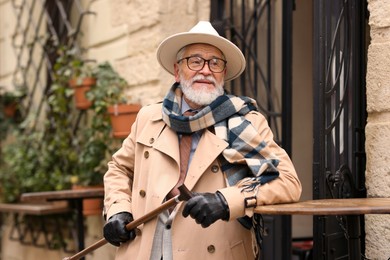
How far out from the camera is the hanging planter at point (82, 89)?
209 inches

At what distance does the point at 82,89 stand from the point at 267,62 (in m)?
1.38

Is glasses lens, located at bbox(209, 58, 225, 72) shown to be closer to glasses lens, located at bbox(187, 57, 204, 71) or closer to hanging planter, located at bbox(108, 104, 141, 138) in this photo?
glasses lens, located at bbox(187, 57, 204, 71)

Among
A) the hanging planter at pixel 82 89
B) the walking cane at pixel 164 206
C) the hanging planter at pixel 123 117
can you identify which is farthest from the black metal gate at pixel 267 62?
the walking cane at pixel 164 206

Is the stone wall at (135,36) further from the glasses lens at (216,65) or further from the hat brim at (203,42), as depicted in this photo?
the glasses lens at (216,65)

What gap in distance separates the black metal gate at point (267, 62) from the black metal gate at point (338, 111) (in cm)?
71

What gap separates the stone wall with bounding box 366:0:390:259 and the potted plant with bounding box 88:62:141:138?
181 centimetres

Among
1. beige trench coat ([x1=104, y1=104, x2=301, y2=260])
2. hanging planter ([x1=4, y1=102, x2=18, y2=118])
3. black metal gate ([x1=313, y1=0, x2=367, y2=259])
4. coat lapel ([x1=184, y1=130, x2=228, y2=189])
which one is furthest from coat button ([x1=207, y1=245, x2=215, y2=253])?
hanging planter ([x1=4, y1=102, x2=18, y2=118])

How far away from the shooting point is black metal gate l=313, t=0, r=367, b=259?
3363 millimetres

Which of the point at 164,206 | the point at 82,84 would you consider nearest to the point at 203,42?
the point at 164,206

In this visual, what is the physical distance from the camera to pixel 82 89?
17.6 feet

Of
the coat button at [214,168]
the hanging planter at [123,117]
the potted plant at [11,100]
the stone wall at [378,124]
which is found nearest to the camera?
the coat button at [214,168]

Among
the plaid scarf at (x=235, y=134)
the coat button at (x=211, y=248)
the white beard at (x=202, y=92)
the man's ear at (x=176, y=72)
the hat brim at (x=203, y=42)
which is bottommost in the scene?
the coat button at (x=211, y=248)

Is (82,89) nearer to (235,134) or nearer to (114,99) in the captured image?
(114,99)

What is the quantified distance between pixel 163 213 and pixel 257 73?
1851 mm
